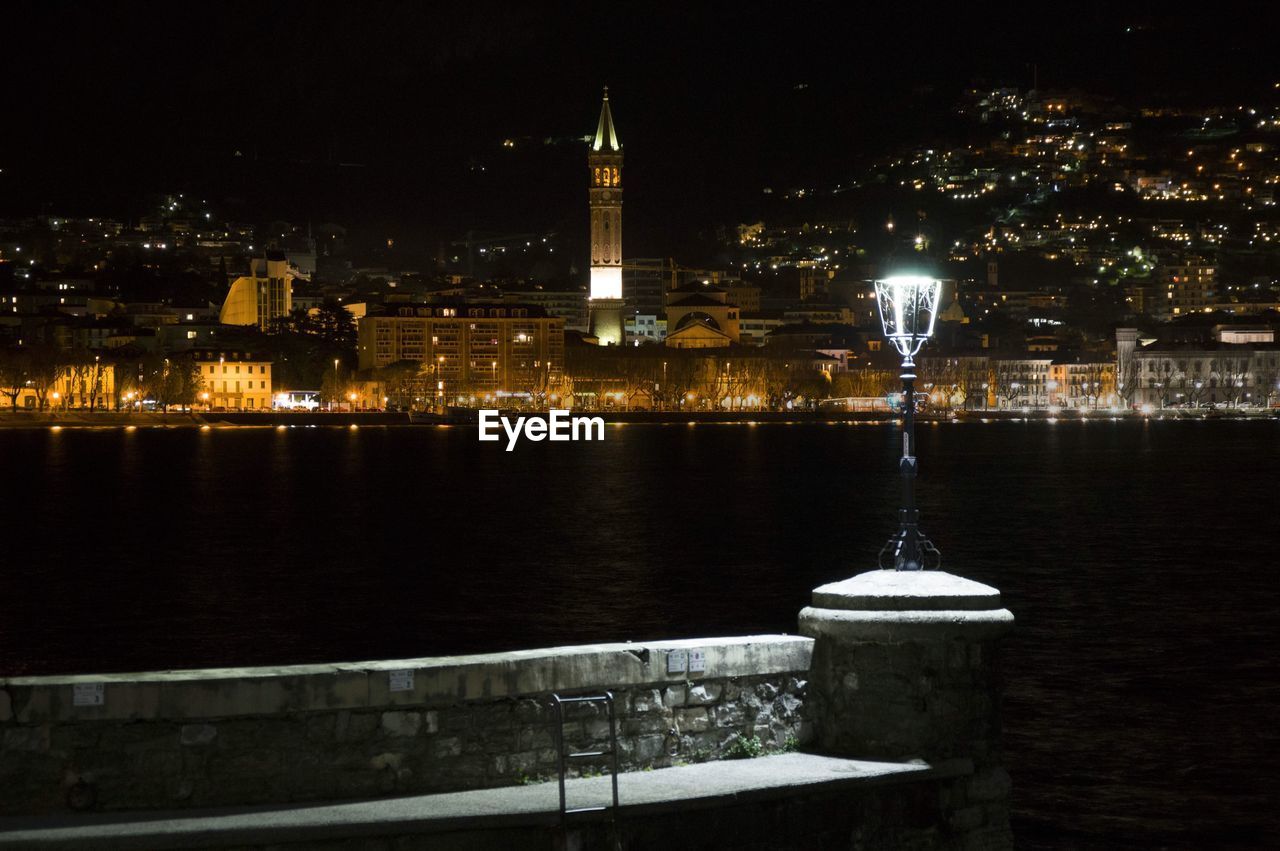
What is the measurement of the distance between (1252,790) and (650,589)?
17.4 metres

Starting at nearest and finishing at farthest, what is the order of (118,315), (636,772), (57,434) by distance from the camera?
1. (636,772)
2. (57,434)
3. (118,315)

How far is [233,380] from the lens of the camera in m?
139

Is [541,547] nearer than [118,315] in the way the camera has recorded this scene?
Yes

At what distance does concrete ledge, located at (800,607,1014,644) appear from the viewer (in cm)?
824

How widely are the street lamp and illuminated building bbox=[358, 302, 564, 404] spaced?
14378 centimetres

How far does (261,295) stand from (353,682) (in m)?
176

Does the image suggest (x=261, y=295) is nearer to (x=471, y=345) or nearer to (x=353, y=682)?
(x=471, y=345)

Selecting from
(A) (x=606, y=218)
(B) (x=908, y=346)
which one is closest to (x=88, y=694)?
(B) (x=908, y=346)

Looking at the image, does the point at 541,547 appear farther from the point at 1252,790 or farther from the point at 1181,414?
the point at 1181,414

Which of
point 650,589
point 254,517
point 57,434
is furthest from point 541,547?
point 57,434

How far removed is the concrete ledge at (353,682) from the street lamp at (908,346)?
4.05ft

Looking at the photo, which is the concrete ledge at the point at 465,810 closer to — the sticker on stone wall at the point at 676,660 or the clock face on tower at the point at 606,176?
the sticker on stone wall at the point at 676,660

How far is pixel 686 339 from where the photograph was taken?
558 feet

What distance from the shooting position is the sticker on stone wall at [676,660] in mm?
8156
